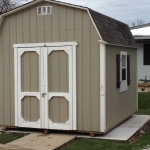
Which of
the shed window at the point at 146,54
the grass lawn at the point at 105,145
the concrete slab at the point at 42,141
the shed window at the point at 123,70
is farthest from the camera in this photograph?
the shed window at the point at 146,54

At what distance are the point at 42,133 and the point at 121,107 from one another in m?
2.14

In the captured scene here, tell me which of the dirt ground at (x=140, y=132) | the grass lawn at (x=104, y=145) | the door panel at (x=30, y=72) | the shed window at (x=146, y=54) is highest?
the shed window at (x=146, y=54)

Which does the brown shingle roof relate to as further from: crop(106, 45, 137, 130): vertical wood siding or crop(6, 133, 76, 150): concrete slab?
crop(6, 133, 76, 150): concrete slab

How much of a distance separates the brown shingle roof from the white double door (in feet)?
2.74

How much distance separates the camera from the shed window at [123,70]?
344 inches

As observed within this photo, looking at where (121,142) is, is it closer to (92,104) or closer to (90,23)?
(92,104)

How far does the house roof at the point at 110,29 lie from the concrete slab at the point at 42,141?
90.7 inches

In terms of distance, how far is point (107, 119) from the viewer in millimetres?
7941

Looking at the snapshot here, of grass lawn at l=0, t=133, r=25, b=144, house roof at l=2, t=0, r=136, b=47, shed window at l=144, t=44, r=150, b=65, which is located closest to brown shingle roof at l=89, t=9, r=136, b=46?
house roof at l=2, t=0, r=136, b=47

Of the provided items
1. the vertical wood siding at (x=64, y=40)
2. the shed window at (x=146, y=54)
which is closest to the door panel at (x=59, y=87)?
the vertical wood siding at (x=64, y=40)

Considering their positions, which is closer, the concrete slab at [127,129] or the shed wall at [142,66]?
the concrete slab at [127,129]

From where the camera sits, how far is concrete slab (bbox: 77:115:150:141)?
7875 millimetres

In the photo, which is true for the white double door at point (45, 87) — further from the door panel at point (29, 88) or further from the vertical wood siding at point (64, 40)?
the vertical wood siding at point (64, 40)

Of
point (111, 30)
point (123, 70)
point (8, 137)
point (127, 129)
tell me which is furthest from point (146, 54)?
point (8, 137)
